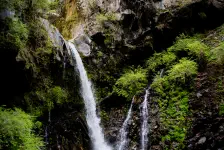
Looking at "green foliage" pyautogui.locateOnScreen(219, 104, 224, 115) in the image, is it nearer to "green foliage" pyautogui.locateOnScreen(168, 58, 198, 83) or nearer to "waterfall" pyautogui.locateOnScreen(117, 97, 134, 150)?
"green foliage" pyautogui.locateOnScreen(168, 58, 198, 83)

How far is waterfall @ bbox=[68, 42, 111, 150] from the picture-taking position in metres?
11.4

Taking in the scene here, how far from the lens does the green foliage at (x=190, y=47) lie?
1245cm

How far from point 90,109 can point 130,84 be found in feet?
7.34

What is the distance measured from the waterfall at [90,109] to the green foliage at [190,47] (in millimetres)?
4800

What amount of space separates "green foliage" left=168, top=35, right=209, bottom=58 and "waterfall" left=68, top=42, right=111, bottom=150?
4.80 meters

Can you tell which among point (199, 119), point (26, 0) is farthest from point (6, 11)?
point (199, 119)

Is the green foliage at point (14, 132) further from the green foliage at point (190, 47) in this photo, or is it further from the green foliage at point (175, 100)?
the green foliage at point (190, 47)

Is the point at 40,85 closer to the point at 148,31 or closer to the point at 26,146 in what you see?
the point at 26,146

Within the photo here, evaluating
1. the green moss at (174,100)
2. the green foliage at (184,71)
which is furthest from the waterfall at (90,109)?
the green foliage at (184,71)

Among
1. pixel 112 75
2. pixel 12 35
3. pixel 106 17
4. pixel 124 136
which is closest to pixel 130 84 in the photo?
pixel 112 75

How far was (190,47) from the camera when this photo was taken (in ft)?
42.3

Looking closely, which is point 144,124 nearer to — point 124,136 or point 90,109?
point 124,136

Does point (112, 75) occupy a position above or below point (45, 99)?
below

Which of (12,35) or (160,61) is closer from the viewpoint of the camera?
(12,35)
